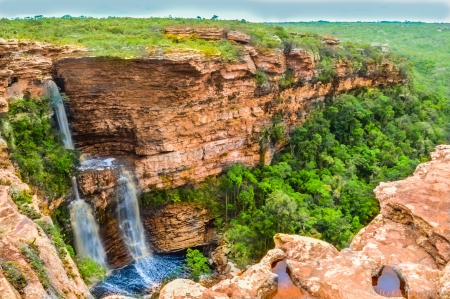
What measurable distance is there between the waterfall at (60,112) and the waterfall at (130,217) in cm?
347

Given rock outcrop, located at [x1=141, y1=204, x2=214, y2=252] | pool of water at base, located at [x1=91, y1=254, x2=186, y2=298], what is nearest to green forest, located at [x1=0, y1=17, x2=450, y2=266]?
rock outcrop, located at [x1=141, y1=204, x2=214, y2=252]

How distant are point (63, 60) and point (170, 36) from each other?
8107 mm

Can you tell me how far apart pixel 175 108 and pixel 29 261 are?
48.4 feet

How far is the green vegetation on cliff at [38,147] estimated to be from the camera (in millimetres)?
17203

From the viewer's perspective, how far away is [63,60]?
20688mm

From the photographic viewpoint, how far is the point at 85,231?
2050cm

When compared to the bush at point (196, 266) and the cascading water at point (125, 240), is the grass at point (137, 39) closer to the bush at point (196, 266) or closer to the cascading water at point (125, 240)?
the cascading water at point (125, 240)

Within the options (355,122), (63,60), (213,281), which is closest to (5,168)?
(63,60)

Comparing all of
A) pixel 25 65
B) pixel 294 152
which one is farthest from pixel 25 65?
pixel 294 152

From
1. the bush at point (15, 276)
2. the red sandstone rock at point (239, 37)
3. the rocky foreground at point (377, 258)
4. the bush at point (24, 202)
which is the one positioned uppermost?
the red sandstone rock at point (239, 37)

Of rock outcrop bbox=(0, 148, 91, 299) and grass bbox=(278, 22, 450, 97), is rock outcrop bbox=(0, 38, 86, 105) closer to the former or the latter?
rock outcrop bbox=(0, 148, 91, 299)

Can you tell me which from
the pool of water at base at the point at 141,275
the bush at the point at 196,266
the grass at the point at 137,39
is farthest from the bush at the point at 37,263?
the grass at the point at 137,39

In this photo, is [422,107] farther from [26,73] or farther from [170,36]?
[26,73]

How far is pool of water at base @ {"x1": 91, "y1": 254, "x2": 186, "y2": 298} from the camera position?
63.4 ft
